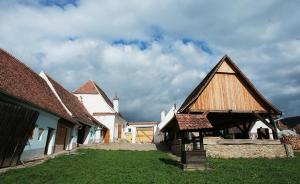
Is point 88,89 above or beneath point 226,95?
above

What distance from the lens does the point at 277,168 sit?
10.6 metres

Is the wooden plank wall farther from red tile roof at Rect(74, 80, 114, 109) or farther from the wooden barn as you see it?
red tile roof at Rect(74, 80, 114, 109)

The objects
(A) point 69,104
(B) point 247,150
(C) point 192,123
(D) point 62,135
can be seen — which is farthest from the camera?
(A) point 69,104

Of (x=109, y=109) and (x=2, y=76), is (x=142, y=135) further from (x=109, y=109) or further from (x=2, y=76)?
(x=2, y=76)

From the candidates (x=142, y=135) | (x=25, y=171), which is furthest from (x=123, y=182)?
(x=142, y=135)

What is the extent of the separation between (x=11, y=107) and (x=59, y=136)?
7.82 meters

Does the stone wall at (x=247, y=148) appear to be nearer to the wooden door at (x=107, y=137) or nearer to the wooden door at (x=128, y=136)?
the wooden door at (x=107, y=137)

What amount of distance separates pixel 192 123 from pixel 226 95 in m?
6.20

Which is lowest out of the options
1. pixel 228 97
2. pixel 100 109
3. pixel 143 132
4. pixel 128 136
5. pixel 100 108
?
pixel 128 136

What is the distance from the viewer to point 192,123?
11.6 meters

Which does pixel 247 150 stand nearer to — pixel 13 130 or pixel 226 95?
pixel 226 95

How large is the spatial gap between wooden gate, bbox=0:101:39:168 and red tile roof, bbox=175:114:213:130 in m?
7.31

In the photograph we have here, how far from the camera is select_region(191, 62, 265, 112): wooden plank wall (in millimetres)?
16234

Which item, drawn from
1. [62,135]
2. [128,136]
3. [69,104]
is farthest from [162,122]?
[62,135]
